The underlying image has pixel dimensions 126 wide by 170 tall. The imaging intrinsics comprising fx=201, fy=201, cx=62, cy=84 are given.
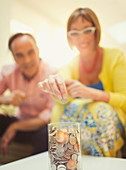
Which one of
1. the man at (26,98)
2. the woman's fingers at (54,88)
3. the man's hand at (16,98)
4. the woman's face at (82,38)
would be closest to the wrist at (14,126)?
the man at (26,98)

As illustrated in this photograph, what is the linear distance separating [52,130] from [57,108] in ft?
1.51

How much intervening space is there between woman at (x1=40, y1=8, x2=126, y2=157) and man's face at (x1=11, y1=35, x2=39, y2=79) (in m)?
0.24

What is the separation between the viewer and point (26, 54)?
4.77ft

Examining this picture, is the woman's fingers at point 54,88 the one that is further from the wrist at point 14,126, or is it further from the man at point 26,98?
the wrist at point 14,126

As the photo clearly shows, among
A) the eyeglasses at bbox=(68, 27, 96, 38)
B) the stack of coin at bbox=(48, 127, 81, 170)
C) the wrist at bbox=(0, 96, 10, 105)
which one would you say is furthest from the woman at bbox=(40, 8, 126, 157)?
the wrist at bbox=(0, 96, 10, 105)

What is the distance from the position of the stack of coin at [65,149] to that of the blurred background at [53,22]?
661 mm

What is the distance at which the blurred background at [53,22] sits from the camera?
4.01 feet

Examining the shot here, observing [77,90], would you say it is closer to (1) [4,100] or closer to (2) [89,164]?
(2) [89,164]

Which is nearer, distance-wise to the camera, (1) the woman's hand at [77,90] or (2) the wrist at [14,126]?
(1) the woman's hand at [77,90]

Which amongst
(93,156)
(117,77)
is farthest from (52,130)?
(117,77)

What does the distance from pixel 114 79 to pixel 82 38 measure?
1.07 ft

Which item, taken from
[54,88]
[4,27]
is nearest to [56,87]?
[54,88]

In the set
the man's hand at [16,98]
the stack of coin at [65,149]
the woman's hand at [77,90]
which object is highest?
the woman's hand at [77,90]

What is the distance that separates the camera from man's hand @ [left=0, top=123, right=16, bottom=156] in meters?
1.47
